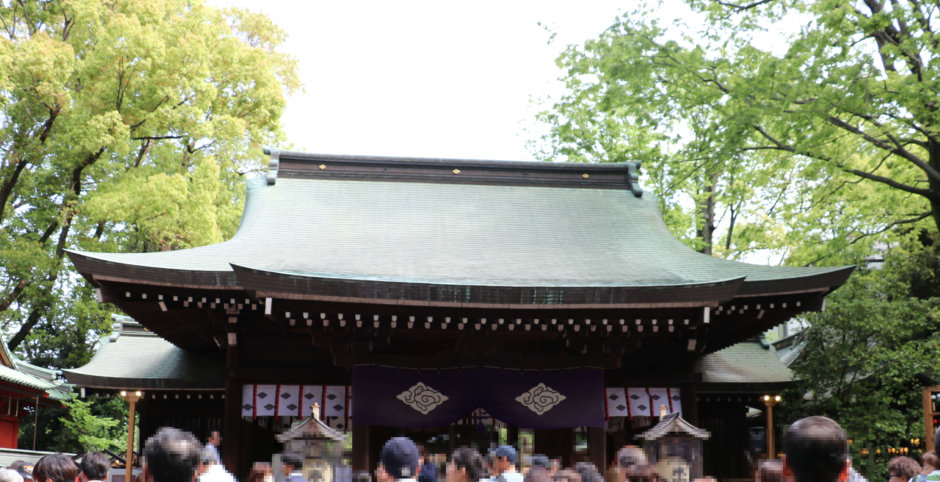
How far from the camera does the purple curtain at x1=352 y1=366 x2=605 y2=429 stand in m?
10.6

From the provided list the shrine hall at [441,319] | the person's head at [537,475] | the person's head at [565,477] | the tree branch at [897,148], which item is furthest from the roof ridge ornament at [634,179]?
the person's head at [537,475]

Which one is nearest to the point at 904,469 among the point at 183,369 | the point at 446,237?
the point at 446,237

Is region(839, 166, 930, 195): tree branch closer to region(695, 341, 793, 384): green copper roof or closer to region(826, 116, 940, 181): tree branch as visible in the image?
region(826, 116, 940, 181): tree branch

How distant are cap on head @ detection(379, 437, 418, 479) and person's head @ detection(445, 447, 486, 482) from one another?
1024mm

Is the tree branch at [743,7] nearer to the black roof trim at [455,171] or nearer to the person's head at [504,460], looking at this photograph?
the black roof trim at [455,171]

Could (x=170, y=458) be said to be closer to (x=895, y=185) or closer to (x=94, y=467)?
(x=94, y=467)

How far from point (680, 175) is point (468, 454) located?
958 cm

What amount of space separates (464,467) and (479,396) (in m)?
5.20

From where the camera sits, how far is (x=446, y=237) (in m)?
12.3

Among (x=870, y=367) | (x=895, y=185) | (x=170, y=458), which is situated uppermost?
(x=895, y=185)

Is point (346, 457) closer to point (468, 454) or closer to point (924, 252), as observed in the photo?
point (468, 454)

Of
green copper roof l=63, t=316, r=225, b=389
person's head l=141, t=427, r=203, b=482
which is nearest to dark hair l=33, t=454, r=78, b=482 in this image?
person's head l=141, t=427, r=203, b=482

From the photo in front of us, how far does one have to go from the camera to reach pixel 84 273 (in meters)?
9.30

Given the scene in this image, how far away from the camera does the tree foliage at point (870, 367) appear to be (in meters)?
12.8
